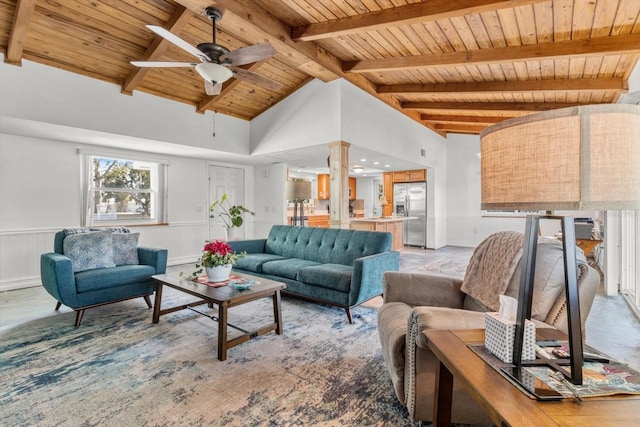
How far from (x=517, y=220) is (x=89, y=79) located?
8409 millimetres

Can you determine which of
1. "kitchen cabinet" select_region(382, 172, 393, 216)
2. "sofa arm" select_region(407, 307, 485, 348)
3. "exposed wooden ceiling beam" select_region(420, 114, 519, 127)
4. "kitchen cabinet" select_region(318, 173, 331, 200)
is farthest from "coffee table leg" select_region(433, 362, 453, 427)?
"kitchen cabinet" select_region(318, 173, 331, 200)

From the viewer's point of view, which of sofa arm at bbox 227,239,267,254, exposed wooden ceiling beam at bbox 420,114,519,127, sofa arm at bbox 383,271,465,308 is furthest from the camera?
exposed wooden ceiling beam at bbox 420,114,519,127

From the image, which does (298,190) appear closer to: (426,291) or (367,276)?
(367,276)

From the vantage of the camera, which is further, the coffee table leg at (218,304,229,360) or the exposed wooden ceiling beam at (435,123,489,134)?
the exposed wooden ceiling beam at (435,123,489,134)

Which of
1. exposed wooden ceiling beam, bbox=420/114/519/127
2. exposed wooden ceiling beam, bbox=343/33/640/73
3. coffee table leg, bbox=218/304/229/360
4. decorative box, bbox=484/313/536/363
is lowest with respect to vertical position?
coffee table leg, bbox=218/304/229/360

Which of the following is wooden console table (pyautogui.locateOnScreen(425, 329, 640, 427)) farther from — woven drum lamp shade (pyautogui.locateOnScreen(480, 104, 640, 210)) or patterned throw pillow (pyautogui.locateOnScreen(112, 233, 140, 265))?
patterned throw pillow (pyautogui.locateOnScreen(112, 233, 140, 265))

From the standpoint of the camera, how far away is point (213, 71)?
106 inches

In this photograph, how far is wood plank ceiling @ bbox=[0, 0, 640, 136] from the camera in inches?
114

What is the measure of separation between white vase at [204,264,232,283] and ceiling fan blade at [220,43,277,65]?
70.0 inches

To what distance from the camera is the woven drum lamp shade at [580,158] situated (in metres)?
0.77

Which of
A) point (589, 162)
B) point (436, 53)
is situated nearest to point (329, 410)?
point (589, 162)

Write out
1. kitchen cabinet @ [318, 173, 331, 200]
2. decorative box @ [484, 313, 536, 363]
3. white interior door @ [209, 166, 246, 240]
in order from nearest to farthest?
decorative box @ [484, 313, 536, 363], white interior door @ [209, 166, 246, 240], kitchen cabinet @ [318, 173, 331, 200]

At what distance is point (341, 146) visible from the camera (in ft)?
15.2

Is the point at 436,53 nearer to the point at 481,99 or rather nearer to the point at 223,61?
the point at 481,99
